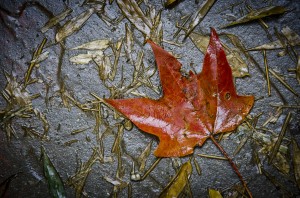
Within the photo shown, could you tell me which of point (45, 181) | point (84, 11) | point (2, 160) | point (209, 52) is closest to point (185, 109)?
point (209, 52)

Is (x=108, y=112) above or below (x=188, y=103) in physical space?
above

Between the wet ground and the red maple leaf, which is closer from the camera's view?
the red maple leaf

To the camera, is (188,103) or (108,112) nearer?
(188,103)

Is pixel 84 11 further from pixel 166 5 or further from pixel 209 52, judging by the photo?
pixel 209 52

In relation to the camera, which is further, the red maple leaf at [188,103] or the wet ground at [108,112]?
the wet ground at [108,112]

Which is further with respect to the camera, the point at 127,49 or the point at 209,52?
the point at 127,49
